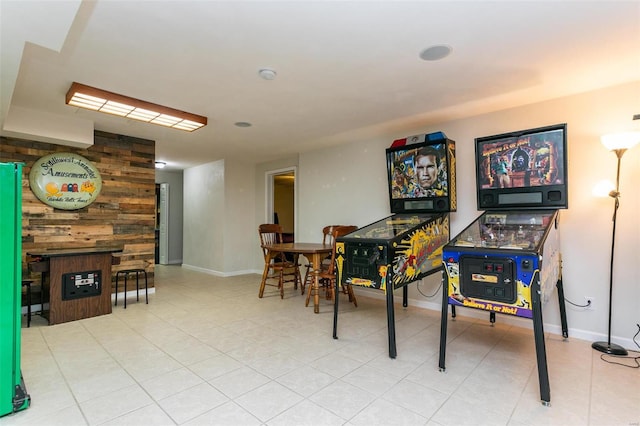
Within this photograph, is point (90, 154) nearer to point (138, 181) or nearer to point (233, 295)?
point (138, 181)

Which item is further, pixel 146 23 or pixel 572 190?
pixel 572 190

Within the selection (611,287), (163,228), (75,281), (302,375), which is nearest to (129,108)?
(75,281)

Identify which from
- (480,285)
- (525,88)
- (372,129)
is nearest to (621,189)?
(525,88)

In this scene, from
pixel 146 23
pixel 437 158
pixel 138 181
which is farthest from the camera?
pixel 138 181

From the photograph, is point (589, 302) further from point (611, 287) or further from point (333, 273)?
point (333, 273)

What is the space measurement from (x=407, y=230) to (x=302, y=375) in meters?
1.65

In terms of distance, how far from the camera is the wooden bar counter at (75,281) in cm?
364

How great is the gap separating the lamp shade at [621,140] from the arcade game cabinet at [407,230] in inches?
54.9

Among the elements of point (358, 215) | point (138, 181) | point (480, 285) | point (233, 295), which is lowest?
point (233, 295)

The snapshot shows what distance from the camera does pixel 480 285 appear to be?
7.91ft

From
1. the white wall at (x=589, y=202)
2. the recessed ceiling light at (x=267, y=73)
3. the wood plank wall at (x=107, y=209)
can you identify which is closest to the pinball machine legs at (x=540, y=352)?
the white wall at (x=589, y=202)

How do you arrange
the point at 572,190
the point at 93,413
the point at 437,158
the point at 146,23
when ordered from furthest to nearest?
the point at 437,158, the point at 572,190, the point at 146,23, the point at 93,413

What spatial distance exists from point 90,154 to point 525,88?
5.54m

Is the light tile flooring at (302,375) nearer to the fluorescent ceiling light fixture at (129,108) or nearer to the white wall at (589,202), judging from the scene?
the white wall at (589,202)
